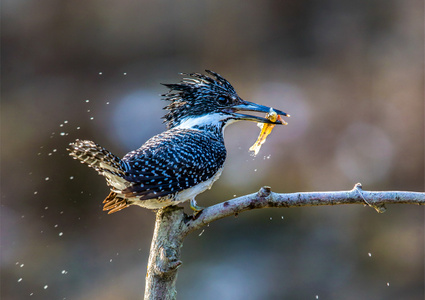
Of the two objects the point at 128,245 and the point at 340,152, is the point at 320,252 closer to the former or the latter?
the point at 340,152

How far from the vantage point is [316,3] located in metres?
8.89

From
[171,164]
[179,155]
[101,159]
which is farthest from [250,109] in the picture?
[101,159]

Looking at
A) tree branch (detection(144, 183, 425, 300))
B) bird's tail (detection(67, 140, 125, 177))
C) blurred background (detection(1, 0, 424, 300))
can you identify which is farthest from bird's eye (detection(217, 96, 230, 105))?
blurred background (detection(1, 0, 424, 300))

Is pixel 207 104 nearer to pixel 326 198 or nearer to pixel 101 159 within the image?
pixel 101 159

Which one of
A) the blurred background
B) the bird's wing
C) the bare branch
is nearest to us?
the bare branch

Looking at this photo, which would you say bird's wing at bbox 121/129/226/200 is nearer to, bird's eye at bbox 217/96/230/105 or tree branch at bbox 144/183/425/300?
tree branch at bbox 144/183/425/300

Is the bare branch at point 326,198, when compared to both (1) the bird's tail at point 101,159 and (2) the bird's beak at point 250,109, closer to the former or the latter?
(1) the bird's tail at point 101,159

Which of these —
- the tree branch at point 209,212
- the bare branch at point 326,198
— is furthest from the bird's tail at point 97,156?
the bare branch at point 326,198

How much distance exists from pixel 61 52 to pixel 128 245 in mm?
3450

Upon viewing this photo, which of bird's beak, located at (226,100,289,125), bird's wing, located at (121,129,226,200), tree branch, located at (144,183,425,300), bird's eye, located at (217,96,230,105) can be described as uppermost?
bird's eye, located at (217,96,230,105)

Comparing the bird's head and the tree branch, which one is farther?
the bird's head

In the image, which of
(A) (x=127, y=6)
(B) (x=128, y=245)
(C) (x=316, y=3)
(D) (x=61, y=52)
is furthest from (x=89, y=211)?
(C) (x=316, y=3)

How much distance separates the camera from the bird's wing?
2.99m

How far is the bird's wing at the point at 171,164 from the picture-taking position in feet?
9.80
